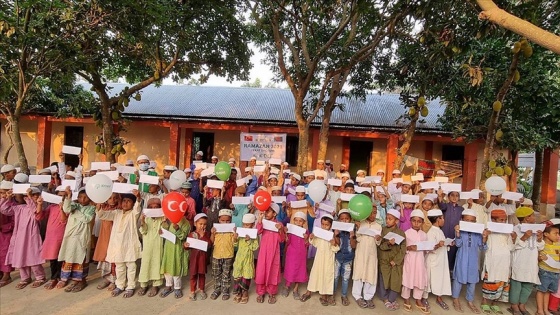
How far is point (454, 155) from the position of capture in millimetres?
11547

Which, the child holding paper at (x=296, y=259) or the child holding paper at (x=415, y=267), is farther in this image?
the child holding paper at (x=296, y=259)

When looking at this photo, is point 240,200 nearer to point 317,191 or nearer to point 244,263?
point 244,263

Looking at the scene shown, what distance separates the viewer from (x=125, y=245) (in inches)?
159

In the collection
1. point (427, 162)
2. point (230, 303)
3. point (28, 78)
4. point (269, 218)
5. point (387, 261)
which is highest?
point (28, 78)

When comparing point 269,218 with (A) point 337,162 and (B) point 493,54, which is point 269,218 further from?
(A) point 337,162

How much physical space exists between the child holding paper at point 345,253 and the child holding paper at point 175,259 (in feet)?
6.48

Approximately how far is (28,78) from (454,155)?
12576 millimetres

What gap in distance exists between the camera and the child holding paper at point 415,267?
13.1 ft

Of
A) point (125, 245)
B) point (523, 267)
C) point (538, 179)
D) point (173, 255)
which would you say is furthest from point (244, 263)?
point (538, 179)

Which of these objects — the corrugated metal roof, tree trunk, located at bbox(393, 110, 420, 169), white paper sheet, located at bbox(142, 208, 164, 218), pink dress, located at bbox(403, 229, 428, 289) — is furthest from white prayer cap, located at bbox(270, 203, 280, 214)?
the corrugated metal roof

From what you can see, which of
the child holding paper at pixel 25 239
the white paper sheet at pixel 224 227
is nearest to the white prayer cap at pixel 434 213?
the white paper sheet at pixel 224 227

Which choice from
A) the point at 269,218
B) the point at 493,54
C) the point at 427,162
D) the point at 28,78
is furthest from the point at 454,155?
the point at 28,78

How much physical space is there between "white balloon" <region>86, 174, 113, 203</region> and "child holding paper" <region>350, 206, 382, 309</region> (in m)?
3.00

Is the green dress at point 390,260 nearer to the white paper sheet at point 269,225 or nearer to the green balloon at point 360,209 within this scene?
the green balloon at point 360,209
